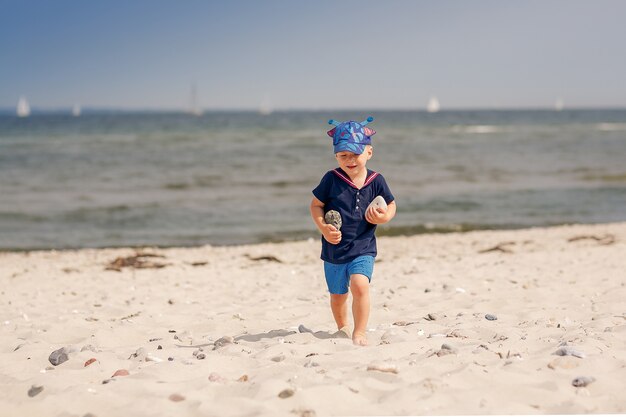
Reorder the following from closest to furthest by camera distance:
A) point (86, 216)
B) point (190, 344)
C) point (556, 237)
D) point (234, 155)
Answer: point (190, 344) → point (556, 237) → point (86, 216) → point (234, 155)

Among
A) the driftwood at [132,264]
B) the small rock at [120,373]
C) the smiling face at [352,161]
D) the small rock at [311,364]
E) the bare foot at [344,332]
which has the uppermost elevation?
the smiling face at [352,161]

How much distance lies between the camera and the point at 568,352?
3842mm

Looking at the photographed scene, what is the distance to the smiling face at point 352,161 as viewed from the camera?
14.8 ft

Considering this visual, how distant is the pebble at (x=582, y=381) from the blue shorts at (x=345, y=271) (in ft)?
5.06

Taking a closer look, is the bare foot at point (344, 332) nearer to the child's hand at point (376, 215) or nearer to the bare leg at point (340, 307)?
the bare leg at point (340, 307)

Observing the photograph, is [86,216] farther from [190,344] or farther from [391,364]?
[391,364]

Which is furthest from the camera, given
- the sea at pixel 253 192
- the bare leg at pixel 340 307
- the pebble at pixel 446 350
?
the sea at pixel 253 192

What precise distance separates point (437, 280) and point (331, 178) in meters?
3.08

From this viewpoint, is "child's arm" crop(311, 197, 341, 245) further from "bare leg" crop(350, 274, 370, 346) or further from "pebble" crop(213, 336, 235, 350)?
"pebble" crop(213, 336, 235, 350)

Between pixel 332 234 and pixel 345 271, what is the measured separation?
353 mm

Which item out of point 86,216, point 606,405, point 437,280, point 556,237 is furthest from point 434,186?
point 606,405

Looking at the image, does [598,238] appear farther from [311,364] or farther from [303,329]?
[311,364]

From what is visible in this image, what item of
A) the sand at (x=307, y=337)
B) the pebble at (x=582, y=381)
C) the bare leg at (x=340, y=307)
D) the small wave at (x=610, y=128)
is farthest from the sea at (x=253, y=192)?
the small wave at (x=610, y=128)

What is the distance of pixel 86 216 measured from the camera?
14.2 metres
